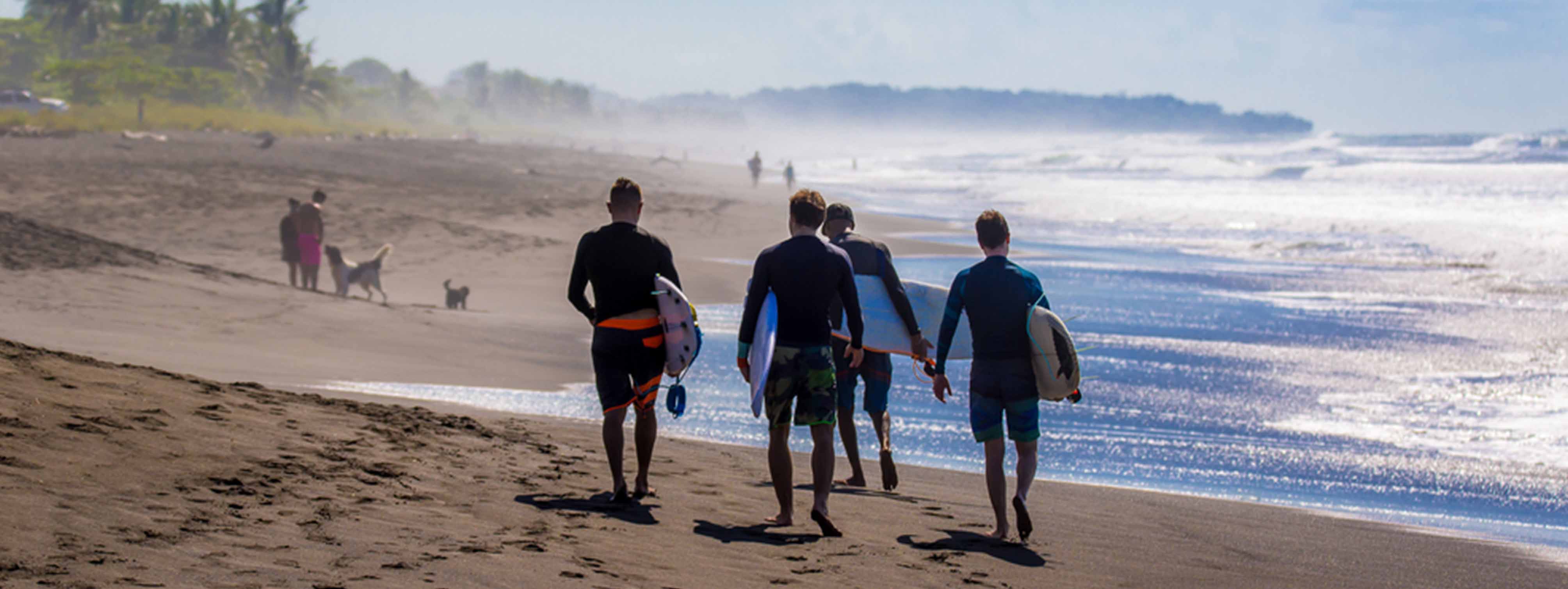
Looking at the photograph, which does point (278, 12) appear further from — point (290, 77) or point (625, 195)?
point (625, 195)

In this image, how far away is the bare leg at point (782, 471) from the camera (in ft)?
17.1

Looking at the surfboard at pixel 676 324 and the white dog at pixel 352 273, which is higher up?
the surfboard at pixel 676 324

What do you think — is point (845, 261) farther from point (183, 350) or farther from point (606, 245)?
point (183, 350)

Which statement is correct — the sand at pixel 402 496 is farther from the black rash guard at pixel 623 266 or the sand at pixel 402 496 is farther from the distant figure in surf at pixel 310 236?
the distant figure in surf at pixel 310 236

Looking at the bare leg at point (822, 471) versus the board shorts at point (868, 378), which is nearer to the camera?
the bare leg at point (822, 471)

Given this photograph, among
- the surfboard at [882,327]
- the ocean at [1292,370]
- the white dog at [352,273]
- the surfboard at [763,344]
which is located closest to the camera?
the surfboard at [763,344]

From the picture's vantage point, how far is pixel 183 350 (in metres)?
9.05

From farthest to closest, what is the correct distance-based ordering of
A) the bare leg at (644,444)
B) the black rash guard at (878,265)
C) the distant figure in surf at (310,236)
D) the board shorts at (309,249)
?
the board shorts at (309,249)
the distant figure in surf at (310,236)
the black rash guard at (878,265)
the bare leg at (644,444)

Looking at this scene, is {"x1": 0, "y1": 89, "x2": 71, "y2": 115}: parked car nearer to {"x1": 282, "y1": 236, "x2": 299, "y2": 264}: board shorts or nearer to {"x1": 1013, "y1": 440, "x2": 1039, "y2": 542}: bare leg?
{"x1": 282, "y1": 236, "x2": 299, "y2": 264}: board shorts

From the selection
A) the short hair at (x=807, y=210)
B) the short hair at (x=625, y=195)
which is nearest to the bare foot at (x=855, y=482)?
the short hair at (x=807, y=210)

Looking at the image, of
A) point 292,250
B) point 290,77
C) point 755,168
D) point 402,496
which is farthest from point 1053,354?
point 290,77

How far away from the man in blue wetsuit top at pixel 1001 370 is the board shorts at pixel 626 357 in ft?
4.09

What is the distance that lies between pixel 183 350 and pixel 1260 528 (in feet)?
24.1

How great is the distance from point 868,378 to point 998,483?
53.2 inches
